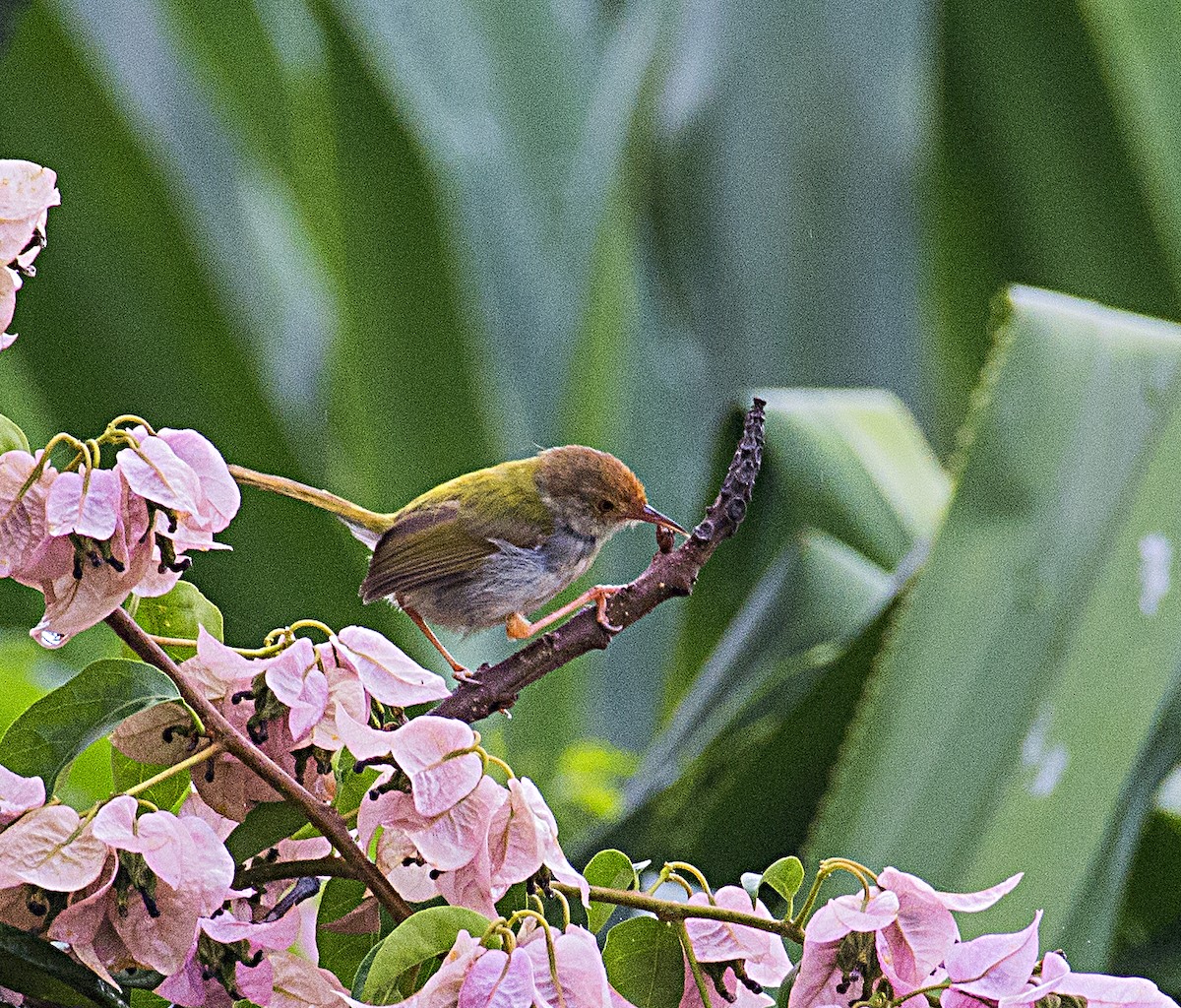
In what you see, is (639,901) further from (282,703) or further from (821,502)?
(821,502)

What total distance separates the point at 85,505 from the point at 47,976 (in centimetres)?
10

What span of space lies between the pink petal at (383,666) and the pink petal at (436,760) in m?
0.02

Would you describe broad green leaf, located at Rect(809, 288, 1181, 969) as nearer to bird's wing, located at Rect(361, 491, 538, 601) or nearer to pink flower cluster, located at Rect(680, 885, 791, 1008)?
bird's wing, located at Rect(361, 491, 538, 601)

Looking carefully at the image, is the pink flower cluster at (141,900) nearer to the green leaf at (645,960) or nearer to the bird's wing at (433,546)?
the green leaf at (645,960)

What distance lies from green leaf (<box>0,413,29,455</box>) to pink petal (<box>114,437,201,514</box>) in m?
0.02

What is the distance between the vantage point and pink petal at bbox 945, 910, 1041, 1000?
0.31 meters

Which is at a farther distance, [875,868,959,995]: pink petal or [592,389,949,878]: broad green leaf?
[592,389,949,878]: broad green leaf

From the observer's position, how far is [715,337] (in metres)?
1.57

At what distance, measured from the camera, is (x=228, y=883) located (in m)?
0.31

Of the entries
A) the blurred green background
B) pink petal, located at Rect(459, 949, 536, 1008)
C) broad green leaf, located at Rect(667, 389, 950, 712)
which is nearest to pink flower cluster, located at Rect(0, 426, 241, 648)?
pink petal, located at Rect(459, 949, 536, 1008)

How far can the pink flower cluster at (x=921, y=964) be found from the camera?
1.02ft

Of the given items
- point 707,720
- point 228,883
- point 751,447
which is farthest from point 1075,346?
point 228,883

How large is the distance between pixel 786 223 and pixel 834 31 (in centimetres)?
21

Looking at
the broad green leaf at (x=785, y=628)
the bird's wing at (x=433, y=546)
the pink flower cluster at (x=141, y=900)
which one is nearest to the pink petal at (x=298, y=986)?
the pink flower cluster at (x=141, y=900)
